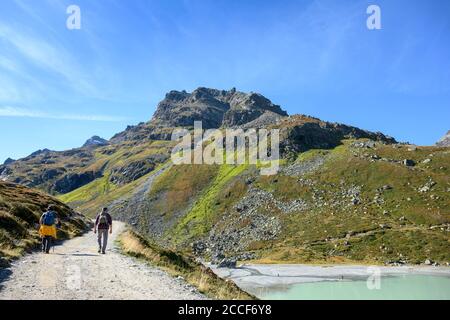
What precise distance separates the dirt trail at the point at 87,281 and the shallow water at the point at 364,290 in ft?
129

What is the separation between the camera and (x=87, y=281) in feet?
63.2

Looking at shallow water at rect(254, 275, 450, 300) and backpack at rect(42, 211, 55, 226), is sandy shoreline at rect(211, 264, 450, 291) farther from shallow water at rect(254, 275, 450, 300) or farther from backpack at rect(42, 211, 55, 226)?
backpack at rect(42, 211, 55, 226)

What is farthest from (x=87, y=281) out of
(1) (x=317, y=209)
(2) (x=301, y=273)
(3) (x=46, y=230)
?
(1) (x=317, y=209)

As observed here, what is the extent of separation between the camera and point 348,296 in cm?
5994

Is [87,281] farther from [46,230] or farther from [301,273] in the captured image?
[301,273]

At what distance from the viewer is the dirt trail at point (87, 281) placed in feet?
54.5

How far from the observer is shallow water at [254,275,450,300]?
60.1 metres

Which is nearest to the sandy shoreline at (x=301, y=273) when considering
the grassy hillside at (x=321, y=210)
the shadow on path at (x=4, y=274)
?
the grassy hillside at (x=321, y=210)

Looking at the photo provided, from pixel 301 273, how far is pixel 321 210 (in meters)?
54.0

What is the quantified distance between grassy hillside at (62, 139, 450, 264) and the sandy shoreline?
10241 mm

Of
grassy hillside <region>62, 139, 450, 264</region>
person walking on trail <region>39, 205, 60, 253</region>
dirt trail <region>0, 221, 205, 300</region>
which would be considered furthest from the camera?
grassy hillside <region>62, 139, 450, 264</region>

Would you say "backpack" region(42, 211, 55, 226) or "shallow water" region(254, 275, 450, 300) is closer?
"backpack" region(42, 211, 55, 226)

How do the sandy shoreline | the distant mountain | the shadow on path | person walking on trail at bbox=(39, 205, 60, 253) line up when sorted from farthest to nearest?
the distant mountain → the sandy shoreline → person walking on trail at bbox=(39, 205, 60, 253) → the shadow on path

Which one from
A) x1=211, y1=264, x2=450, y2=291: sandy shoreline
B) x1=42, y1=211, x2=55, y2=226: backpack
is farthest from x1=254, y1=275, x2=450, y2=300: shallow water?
x1=42, y1=211, x2=55, y2=226: backpack
